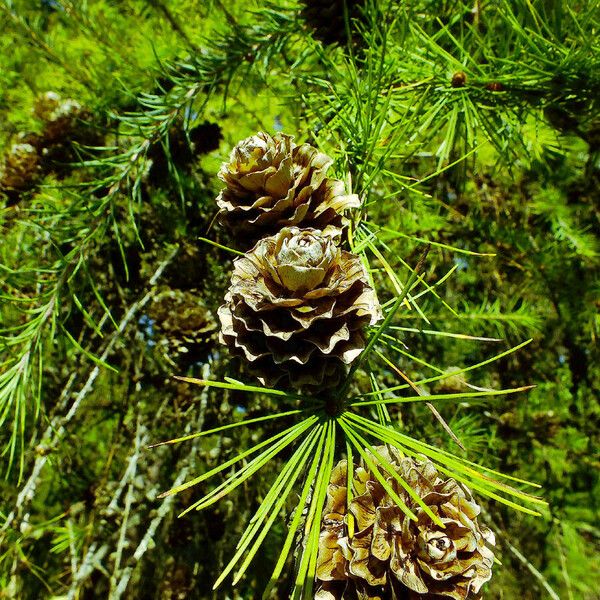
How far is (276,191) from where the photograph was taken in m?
0.50

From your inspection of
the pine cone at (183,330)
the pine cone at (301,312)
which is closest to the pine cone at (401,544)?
the pine cone at (301,312)

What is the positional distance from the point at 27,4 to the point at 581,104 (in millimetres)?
1588

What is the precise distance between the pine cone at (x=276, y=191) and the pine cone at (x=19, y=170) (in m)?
0.65

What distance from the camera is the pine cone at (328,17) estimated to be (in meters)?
0.71

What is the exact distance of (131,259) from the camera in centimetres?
100

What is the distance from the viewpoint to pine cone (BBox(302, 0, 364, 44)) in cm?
71

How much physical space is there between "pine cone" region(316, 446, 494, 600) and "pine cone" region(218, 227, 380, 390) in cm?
8

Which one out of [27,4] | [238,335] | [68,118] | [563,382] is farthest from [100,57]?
[563,382]

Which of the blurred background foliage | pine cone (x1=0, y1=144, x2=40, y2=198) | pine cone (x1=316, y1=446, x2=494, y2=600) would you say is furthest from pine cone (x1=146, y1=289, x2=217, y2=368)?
pine cone (x1=316, y1=446, x2=494, y2=600)

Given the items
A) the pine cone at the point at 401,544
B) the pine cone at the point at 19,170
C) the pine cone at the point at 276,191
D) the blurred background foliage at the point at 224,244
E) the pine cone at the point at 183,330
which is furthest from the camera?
the pine cone at the point at 19,170

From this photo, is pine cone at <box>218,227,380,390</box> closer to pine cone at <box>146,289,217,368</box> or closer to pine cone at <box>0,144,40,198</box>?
pine cone at <box>146,289,217,368</box>

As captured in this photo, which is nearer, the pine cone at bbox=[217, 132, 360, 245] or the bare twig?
the pine cone at bbox=[217, 132, 360, 245]

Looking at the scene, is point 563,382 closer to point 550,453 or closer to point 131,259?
point 550,453

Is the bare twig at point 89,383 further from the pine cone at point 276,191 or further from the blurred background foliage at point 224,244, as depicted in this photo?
the pine cone at point 276,191
